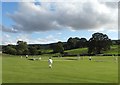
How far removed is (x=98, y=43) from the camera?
186375 mm

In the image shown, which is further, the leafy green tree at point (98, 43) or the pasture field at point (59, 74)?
the leafy green tree at point (98, 43)

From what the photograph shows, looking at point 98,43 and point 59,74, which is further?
point 98,43

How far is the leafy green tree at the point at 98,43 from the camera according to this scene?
606ft

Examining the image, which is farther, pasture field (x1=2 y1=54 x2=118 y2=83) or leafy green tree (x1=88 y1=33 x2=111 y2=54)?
leafy green tree (x1=88 y1=33 x2=111 y2=54)

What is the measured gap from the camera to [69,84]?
27062mm

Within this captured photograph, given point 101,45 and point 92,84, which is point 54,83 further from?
point 101,45

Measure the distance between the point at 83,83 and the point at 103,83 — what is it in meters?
2.00

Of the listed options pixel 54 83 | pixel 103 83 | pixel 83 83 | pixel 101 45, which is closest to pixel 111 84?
pixel 103 83

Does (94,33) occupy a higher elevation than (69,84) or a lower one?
higher

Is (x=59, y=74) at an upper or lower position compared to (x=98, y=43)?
lower

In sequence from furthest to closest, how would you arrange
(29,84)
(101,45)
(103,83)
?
(101,45) → (103,83) → (29,84)

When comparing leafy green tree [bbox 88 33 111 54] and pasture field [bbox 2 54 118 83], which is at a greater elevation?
leafy green tree [bbox 88 33 111 54]

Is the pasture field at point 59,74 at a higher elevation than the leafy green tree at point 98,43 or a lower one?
lower

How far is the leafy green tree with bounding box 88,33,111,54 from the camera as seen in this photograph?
184750mm
